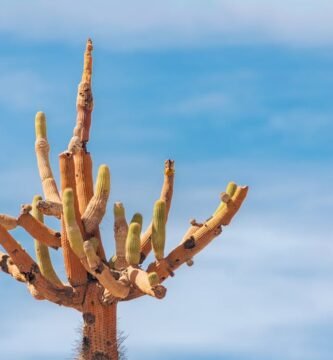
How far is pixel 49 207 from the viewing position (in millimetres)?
13609

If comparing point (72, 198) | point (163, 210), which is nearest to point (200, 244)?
point (163, 210)

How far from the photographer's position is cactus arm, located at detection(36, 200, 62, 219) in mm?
13594

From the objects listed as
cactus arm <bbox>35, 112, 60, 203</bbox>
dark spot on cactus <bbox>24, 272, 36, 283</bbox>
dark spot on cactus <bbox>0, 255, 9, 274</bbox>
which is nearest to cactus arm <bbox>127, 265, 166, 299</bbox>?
dark spot on cactus <bbox>24, 272, 36, 283</bbox>

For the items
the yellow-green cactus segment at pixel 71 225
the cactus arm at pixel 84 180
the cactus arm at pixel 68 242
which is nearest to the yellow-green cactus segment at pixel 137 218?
the cactus arm at pixel 84 180

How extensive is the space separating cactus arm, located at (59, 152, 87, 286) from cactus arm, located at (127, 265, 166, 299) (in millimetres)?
1005

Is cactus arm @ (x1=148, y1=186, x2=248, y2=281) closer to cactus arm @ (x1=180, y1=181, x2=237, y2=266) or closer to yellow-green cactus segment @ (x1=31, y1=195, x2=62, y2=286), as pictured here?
cactus arm @ (x1=180, y1=181, x2=237, y2=266)

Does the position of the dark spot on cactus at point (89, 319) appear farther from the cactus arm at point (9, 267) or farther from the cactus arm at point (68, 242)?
the cactus arm at point (9, 267)

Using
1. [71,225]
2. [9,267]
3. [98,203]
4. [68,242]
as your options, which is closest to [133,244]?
[71,225]

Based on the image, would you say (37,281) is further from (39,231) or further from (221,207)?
(221,207)

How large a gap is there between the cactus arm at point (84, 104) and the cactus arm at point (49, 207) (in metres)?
0.89

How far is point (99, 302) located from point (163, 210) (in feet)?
5.01

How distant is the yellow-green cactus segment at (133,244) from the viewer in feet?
40.3

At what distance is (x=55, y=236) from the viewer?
45.2 ft

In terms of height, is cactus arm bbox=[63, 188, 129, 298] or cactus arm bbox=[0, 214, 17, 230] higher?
cactus arm bbox=[0, 214, 17, 230]
